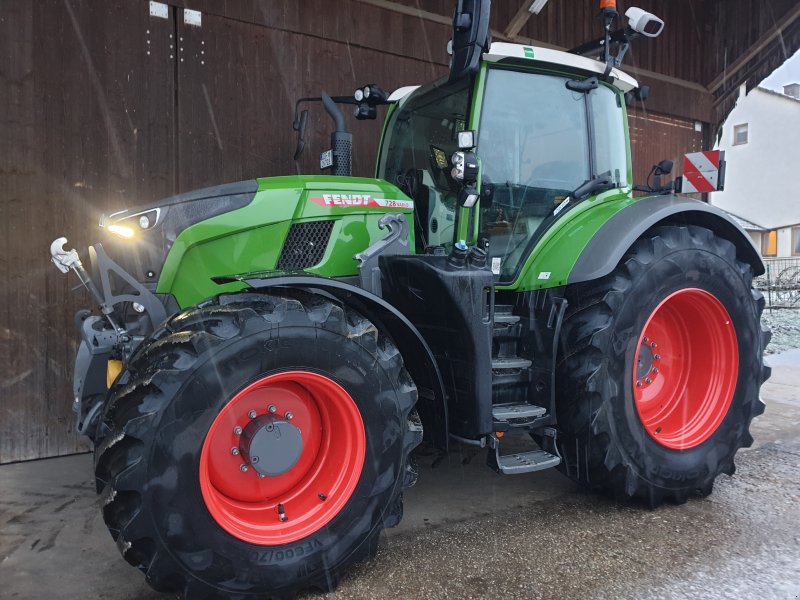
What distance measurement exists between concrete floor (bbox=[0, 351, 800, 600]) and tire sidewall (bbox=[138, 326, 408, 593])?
10.1 inches

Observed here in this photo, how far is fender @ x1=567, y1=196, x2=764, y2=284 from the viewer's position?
10.1 feet

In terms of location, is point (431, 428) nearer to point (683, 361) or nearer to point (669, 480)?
point (669, 480)

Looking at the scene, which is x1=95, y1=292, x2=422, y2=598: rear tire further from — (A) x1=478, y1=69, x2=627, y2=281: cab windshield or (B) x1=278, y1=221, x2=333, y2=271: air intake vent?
(A) x1=478, y1=69, x2=627, y2=281: cab windshield

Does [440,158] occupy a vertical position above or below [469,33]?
below

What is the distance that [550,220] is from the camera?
11.5ft

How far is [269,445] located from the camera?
7.98 ft

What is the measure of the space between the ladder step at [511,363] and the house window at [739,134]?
94.4 feet

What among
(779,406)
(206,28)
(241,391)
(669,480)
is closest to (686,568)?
(669,480)

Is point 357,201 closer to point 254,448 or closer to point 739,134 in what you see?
point 254,448

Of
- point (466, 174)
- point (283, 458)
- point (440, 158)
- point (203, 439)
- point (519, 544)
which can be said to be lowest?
point (519, 544)

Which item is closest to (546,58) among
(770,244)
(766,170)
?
(770,244)

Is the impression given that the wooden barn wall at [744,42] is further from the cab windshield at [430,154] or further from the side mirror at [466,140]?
the side mirror at [466,140]

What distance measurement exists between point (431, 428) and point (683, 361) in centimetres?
167

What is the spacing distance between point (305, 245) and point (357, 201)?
34 centimetres
